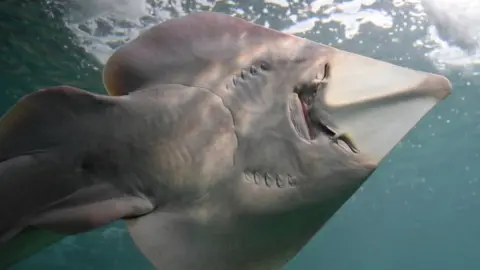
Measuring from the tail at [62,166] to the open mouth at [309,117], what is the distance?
0.90 metres

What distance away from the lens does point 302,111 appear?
2312 mm

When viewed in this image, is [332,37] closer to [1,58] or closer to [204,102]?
[1,58]

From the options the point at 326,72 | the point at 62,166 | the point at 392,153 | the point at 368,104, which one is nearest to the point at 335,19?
the point at 326,72

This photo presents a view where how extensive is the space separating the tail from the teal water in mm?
8747

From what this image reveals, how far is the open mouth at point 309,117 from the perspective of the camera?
2.23m

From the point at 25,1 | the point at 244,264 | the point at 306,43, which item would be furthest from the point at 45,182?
the point at 25,1

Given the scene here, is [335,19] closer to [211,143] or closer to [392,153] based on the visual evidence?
[211,143]

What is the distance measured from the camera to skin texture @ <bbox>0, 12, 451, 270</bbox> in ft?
6.94

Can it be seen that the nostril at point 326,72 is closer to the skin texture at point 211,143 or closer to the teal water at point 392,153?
the skin texture at point 211,143

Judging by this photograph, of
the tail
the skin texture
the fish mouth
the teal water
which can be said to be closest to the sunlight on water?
the teal water

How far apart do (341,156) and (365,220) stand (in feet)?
156

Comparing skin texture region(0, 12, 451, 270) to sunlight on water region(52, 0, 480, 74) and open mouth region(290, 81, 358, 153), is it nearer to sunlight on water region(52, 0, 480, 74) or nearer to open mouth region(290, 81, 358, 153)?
open mouth region(290, 81, 358, 153)

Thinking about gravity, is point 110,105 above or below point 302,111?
above

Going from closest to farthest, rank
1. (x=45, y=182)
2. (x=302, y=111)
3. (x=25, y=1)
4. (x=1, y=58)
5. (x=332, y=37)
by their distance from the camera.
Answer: (x=45, y=182) < (x=302, y=111) < (x=25, y=1) < (x=1, y=58) < (x=332, y=37)
